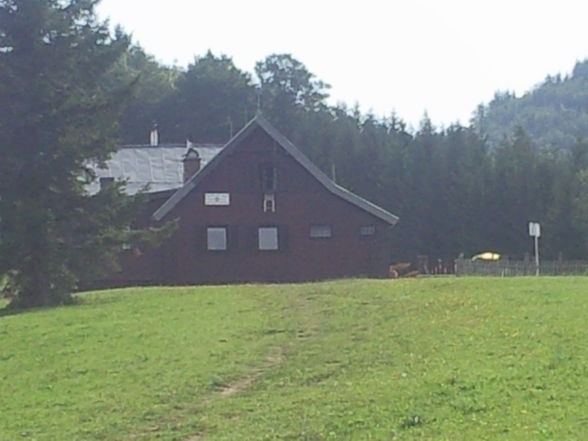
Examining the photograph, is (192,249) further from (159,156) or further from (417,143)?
(417,143)

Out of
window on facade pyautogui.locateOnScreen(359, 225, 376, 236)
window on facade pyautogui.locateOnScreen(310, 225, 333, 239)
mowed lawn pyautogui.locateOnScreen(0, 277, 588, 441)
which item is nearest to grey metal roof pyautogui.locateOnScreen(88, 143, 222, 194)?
window on facade pyautogui.locateOnScreen(310, 225, 333, 239)

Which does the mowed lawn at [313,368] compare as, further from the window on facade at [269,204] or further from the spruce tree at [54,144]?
the window on facade at [269,204]

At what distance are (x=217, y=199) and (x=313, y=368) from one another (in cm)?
3143

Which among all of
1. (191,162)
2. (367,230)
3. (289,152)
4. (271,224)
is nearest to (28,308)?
(271,224)

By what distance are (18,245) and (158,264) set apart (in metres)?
18.5

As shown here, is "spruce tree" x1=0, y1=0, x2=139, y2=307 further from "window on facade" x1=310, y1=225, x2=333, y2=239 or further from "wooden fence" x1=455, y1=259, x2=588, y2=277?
"window on facade" x1=310, y1=225, x2=333, y2=239

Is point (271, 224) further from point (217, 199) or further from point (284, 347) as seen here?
point (284, 347)

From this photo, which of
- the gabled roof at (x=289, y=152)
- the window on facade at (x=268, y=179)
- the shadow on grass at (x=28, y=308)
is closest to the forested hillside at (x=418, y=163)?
the gabled roof at (x=289, y=152)

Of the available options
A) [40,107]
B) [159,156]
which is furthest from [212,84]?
[40,107]

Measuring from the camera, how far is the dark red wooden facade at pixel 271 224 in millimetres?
47062

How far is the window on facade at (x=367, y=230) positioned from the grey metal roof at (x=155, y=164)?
8.24m

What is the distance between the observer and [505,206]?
68.3 metres

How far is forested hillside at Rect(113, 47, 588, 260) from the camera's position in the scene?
67375 millimetres

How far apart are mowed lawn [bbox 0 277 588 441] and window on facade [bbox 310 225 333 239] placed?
21917mm
